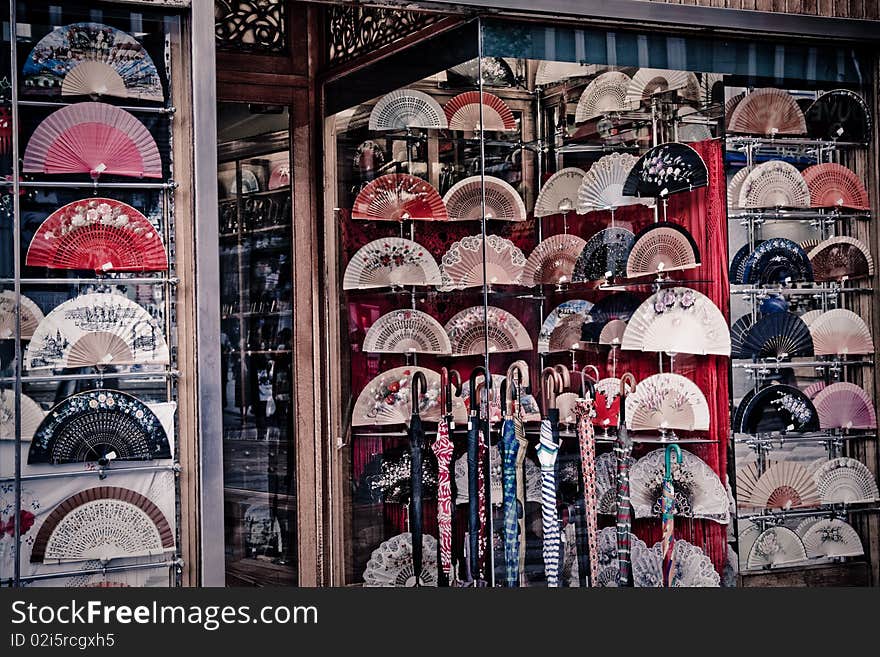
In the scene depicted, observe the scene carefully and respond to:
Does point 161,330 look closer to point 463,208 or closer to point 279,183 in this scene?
point 463,208

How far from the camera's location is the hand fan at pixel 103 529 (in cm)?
388

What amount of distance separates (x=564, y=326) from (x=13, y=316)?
2304mm

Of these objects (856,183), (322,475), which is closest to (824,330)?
(856,183)

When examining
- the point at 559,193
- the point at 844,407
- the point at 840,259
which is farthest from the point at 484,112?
the point at 844,407

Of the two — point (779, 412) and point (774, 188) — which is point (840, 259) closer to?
point (774, 188)

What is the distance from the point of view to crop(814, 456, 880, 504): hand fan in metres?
5.12

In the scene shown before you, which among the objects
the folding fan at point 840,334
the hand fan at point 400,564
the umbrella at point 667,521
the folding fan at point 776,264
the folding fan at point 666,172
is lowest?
the hand fan at point 400,564

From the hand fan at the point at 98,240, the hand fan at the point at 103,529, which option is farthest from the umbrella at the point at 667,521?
the hand fan at the point at 98,240

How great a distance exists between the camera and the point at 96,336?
3959 mm

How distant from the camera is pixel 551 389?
4.82 meters

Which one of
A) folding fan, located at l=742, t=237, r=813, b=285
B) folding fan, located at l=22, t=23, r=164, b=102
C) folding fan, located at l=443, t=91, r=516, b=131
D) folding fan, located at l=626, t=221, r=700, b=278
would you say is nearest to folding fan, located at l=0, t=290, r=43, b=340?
folding fan, located at l=22, t=23, r=164, b=102

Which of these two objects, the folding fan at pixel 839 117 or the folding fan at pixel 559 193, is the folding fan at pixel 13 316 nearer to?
the folding fan at pixel 559 193

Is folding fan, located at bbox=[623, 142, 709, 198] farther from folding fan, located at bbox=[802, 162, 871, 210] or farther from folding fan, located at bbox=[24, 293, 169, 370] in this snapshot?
folding fan, located at bbox=[24, 293, 169, 370]

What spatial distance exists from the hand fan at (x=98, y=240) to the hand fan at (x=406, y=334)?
5.16ft
